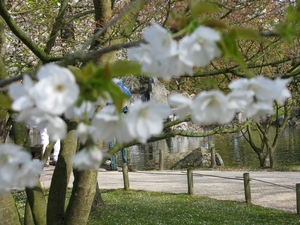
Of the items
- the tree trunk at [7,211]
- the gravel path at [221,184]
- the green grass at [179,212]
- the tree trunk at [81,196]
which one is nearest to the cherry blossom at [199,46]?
the tree trunk at [81,196]

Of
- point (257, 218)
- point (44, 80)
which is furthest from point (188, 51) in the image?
point (257, 218)

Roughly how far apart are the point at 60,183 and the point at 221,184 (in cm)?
735

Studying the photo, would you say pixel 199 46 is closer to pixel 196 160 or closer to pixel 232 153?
pixel 196 160

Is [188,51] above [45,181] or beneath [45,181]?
above

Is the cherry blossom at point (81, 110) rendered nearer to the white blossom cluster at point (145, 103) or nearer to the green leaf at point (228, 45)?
the white blossom cluster at point (145, 103)

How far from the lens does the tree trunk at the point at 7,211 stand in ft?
12.9

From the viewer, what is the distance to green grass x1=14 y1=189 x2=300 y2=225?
7.21 metres

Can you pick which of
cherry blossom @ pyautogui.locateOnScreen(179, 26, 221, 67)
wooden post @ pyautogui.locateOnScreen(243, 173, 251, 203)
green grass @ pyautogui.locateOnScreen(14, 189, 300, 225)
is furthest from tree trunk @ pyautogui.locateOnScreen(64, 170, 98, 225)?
wooden post @ pyautogui.locateOnScreen(243, 173, 251, 203)

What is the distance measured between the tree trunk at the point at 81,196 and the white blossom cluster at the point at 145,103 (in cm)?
327

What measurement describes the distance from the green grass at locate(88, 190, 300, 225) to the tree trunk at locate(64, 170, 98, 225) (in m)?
2.97

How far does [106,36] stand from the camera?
4555 mm

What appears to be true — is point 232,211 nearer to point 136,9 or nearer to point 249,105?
point 136,9

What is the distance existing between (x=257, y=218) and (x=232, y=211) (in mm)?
643

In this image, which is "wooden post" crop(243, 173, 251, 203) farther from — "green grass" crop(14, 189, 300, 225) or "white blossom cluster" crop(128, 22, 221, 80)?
"white blossom cluster" crop(128, 22, 221, 80)
